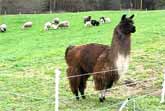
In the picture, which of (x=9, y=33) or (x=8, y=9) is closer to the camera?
(x=9, y=33)

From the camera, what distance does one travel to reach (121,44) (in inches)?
389

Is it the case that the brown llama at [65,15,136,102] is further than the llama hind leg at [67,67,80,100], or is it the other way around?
the llama hind leg at [67,67,80,100]

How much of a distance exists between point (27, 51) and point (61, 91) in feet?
25.3

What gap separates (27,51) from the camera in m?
18.8

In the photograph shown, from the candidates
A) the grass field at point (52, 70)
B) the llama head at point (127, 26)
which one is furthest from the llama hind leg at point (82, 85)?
the llama head at point (127, 26)

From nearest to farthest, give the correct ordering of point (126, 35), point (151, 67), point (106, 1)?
point (126, 35), point (151, 67), point (106, 1)

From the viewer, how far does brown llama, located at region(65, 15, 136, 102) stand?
32.3 feet

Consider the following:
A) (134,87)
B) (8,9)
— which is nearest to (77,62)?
(134,87)

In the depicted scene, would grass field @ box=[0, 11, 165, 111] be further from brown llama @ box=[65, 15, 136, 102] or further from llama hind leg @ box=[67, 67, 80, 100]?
brown llama @ box=[65, 15, 136, 102]

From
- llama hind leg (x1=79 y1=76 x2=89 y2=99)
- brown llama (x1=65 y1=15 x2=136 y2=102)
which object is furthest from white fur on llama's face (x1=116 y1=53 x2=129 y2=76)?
llama hind leg (x1=79 y1=76 x2=89 y2=99)

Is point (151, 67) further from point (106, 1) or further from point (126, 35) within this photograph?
point (106, 1)

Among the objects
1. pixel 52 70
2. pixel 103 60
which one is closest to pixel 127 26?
pixel 103 60

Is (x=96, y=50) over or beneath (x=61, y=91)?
over

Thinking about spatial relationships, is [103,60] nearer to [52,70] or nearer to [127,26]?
[127,26]
